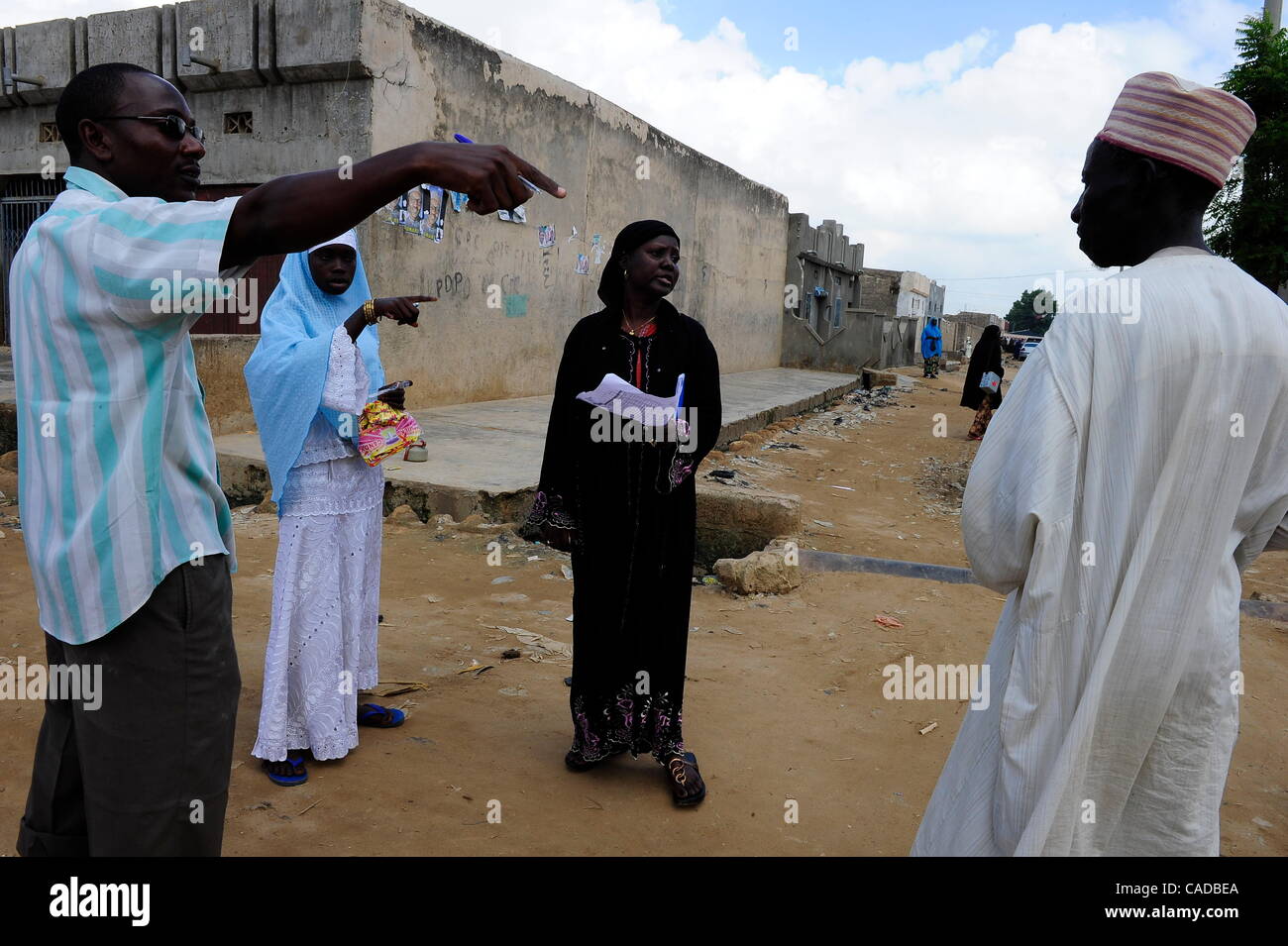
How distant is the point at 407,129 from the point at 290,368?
6848 millimetres

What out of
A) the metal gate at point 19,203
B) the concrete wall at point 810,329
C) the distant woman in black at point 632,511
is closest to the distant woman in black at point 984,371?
the concrete wall at point 810,329

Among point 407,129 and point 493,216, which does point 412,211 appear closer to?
point 407,129

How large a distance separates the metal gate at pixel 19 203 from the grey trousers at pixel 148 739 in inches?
431

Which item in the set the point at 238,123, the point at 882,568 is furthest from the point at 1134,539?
the point at 238,123

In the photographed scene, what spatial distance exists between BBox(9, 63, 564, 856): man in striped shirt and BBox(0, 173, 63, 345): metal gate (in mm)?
10755

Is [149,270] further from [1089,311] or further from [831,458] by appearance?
[831,458]

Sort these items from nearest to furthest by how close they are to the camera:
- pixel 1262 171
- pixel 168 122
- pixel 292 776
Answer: pixel 168 122 → pixel 292 776 → pixel 1262 171

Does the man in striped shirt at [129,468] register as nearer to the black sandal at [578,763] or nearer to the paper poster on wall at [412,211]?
the black sandal at [578,763]

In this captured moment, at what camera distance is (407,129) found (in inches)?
363

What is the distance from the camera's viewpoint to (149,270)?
1.39 meters

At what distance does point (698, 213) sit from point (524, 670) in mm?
14438

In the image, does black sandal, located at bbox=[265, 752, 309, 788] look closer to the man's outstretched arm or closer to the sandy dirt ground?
the sandy dirt ground

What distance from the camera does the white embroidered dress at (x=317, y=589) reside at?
3.19 metres
